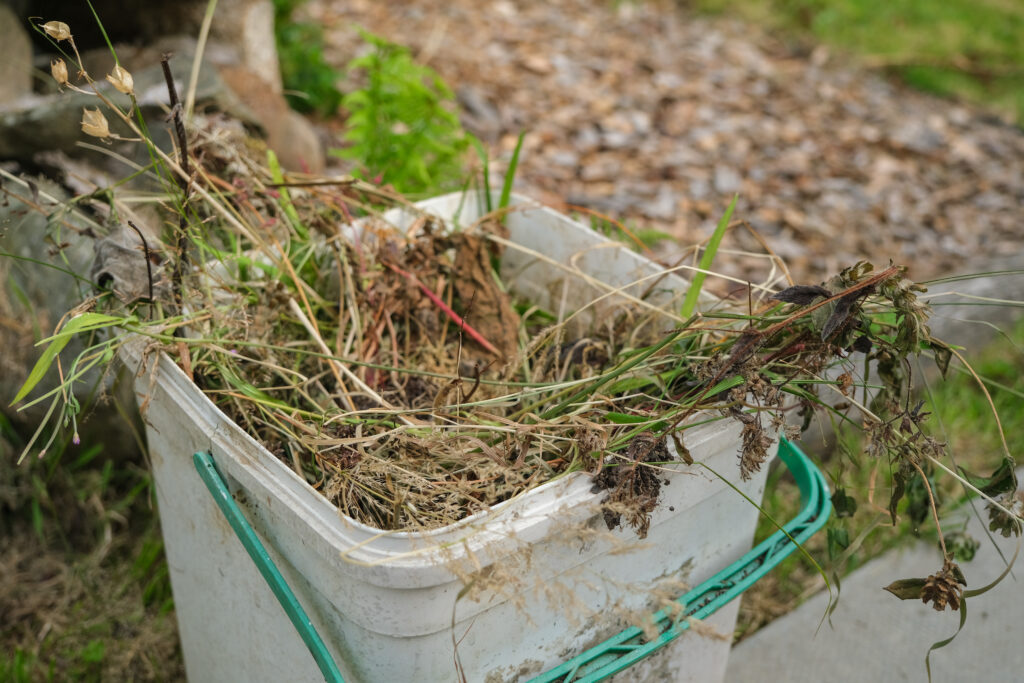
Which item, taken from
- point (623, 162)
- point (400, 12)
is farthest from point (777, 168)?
point (400, 12)

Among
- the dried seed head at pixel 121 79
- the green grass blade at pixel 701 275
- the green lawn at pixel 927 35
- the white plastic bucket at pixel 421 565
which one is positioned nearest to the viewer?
the white plastic bucket at pixel 421 565

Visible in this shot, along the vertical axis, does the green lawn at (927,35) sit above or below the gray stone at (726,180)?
above

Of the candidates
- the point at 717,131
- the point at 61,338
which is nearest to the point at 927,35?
the point at 717,131

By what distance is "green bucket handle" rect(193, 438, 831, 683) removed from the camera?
38.3 inches

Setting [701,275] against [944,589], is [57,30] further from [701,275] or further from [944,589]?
[944,589]

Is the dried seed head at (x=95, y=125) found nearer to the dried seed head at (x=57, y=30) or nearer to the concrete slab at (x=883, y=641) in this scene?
the dried seed head at (x=57, y=30)

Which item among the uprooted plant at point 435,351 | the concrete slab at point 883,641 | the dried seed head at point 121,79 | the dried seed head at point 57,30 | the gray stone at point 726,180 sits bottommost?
the concrete slab at point 883,641

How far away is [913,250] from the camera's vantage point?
3299mm

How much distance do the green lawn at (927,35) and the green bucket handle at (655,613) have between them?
370 centimetres

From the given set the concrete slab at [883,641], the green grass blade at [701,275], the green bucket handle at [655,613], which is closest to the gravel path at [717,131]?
the concrete slab at [883,641]

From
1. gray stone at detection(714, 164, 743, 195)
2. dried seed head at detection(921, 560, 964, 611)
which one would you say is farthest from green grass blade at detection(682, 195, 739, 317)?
gray stone at detection(714, 164, 743, 195)

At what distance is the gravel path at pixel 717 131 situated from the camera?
334cm

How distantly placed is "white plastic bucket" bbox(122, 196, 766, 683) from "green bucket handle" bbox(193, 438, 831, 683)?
2 centimetres

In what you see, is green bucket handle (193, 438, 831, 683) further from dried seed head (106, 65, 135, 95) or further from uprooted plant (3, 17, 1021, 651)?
dried seed head (106, 65, 135, 95)
